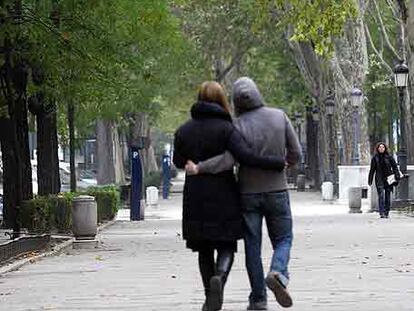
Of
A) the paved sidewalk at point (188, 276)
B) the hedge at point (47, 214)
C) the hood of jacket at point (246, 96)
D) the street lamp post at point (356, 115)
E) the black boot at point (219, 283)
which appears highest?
the street lamp post at point (356, 115)

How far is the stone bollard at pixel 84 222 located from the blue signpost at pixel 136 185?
12522 millimetres

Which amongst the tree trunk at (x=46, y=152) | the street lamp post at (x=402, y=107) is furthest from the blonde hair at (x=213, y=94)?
the street lamp post at (x=402, y=107)

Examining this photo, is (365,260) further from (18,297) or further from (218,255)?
(218,255)

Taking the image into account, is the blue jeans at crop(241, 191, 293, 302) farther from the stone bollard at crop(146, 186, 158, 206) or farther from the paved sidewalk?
the stone bollard at crop(146, 186, 158, 206)

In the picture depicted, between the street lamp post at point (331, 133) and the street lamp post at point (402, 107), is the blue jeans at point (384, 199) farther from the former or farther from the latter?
the street lamp post at point (331, 133)

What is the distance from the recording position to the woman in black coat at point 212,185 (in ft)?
33.6

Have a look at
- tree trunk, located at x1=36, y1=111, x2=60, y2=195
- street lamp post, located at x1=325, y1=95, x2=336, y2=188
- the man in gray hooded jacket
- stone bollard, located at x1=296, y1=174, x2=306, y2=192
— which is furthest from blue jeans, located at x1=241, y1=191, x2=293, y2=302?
stone bollard, located at x1=296, y1=174, x2=306, y2=192

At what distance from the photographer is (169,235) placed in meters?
26.0

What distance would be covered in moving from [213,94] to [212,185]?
0.77 metres

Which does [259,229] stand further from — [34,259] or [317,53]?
[317,53]

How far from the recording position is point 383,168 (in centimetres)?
3050

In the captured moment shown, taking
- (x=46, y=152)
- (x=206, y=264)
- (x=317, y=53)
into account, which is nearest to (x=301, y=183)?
(x=317, y=53)

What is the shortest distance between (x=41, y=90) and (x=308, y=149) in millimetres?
44606

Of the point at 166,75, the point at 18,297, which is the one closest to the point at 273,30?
the point at 166,75
